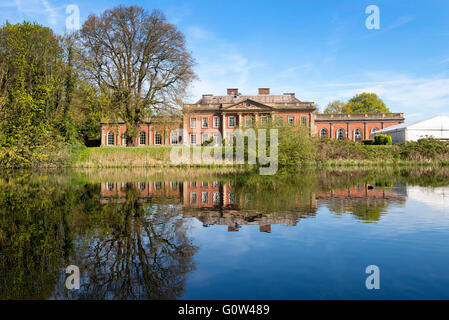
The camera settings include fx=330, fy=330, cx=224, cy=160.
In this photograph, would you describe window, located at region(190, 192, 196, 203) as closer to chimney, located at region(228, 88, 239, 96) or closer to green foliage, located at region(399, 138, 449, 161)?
green foliage, located at region(399, 138, 449, 161)

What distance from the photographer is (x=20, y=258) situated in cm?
412

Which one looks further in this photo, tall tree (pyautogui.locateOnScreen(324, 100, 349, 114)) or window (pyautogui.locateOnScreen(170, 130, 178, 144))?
tall tree (pyautogui.locateOnScreen(324, 100, 349, 114))

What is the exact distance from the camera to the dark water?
10.7 feet

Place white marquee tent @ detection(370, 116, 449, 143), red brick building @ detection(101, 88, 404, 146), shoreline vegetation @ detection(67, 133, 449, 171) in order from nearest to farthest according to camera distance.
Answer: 1. shoreline vegetation @ detection(67, 133, 449, 171)
2. white marquee tent @ detection(370, 116, 449, 143)
3. red brick building @ detection(101, 88, 404, 146)

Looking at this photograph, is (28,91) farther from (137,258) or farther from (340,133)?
Result: (340,133)

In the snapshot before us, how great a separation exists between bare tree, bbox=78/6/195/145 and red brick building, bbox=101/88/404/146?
16.8m

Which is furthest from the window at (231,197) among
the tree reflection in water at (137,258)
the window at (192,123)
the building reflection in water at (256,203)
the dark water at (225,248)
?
the window at (192,123)

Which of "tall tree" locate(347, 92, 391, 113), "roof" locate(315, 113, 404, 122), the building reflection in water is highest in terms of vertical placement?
"tall tree" locate(347, 92, 391, 113)

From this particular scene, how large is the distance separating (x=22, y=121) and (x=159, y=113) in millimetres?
9833

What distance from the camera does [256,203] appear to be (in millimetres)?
8141

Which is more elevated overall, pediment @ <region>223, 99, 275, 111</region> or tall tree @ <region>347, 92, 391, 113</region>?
tall tree @ <region>347, 92, 391, 113</region>

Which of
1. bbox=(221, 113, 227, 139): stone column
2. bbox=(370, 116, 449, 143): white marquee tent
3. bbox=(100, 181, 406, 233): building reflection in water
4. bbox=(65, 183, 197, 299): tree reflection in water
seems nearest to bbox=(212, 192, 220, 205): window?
bbox=(100, 181, 406, 233): building reflection in water
